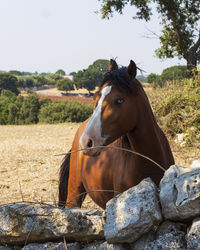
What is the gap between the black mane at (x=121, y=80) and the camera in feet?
8.61

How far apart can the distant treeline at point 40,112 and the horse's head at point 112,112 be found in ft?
67.6

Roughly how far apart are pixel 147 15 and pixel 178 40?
7.21 feet

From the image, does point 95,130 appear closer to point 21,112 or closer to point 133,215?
point 133,215

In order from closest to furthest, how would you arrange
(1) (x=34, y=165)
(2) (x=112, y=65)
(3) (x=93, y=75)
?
(2) (x=112, y=65) < (1) (x=34, y=165) < (3) (x=93, y=75)

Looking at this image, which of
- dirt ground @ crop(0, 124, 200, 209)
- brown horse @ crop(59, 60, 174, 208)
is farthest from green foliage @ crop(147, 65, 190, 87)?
brown horse @ crop(59, 60, 174, 208)

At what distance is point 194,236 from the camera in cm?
166

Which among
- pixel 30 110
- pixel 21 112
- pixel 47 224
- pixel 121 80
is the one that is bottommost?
pixel 21 112

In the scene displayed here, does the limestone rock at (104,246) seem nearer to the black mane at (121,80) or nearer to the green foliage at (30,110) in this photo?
the black mane at (121,80)

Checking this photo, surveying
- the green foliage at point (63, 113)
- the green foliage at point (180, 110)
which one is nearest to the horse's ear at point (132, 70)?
the green foliage at point (180, 110)

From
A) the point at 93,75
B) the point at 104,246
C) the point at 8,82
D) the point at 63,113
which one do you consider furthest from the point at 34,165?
the point at 8,82

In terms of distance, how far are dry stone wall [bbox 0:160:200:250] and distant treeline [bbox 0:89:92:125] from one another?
21.0m

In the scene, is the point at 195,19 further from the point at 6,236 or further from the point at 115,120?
the point at 6,236

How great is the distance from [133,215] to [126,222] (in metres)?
0.06

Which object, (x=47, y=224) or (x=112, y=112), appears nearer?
(x=47, y=224)
